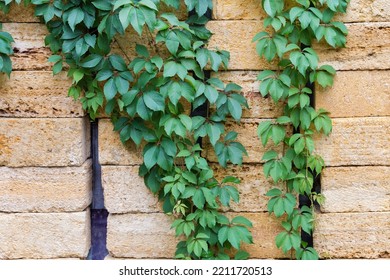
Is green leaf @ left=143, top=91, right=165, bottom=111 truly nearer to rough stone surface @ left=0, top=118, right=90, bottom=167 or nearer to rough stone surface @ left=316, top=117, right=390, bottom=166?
rough stone surface @ left=0, top=118, right=90, bottom=167

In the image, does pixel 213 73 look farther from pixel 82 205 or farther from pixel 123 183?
pixel 82 205

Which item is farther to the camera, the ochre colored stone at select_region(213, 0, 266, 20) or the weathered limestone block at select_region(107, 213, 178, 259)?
the weathered limestone block at select_region(107, 213, 178, 259)

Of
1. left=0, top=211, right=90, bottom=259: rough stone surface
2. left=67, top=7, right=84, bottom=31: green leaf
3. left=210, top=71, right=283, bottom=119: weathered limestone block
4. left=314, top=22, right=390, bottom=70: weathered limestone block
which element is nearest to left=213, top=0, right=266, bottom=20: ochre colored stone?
left=210, top=71, right=283, bottom=119: weathered limestone block

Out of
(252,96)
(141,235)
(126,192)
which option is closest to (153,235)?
(141,235)

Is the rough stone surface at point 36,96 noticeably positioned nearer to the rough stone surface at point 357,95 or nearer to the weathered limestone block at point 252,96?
the weathered limestone block at point 252,96

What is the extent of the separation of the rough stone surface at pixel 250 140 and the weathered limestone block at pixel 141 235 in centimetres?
51

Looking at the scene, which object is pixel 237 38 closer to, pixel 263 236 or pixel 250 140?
pixel 250 140

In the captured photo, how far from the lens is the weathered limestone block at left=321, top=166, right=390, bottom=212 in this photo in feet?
8.27

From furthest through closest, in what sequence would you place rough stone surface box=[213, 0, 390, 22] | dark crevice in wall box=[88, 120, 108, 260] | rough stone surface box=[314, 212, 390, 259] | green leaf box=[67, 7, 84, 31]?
dark crevice in wall box=[88, 120, 108, 260] < rough stone surface box=[314, 212, 390, 259] < rough stone surface box=[213, 0, 390, 22] < green leaf box=[67, 7, 84, 31]

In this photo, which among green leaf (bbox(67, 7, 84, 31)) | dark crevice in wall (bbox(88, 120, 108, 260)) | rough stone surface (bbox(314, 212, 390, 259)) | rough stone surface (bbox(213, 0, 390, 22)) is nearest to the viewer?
green leaf (bbox(67, 7, 84, 31))

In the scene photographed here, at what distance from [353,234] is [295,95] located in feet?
2.65

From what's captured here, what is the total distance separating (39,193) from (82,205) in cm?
23

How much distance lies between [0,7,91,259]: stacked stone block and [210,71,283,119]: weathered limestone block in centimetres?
81

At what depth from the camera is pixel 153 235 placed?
261 centimetres
